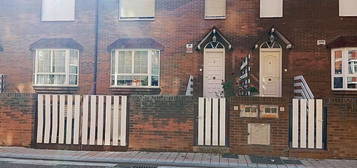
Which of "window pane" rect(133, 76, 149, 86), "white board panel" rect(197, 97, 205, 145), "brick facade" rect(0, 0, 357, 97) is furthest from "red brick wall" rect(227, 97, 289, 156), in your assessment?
"window pane" rect(133, 76, 149, 86)

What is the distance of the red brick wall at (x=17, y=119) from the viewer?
28.6 feet

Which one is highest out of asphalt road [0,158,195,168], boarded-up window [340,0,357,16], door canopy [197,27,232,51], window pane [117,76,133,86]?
boarded-up window [340,0,357,16]

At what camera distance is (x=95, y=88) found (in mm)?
13883

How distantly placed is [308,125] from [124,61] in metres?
8.81

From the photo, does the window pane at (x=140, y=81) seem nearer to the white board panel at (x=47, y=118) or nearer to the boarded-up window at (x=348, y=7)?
the white board panel at (x=47, y=118)

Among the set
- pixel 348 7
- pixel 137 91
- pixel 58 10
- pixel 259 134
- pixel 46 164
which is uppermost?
pixel 58 10

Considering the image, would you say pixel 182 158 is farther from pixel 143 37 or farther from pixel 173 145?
pixel 143 37

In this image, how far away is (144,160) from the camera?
24.2 ft

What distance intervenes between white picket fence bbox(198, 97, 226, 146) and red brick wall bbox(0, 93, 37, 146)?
504cm

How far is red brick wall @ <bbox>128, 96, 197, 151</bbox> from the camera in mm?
8359

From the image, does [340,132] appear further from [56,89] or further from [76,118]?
[56,89]

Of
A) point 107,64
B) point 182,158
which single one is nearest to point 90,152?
point 182,158

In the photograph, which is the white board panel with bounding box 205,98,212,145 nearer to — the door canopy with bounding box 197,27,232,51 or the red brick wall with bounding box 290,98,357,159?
the red brick wall with bounding box 290,98,357,159

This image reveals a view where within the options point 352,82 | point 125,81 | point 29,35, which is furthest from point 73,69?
point 352,82
